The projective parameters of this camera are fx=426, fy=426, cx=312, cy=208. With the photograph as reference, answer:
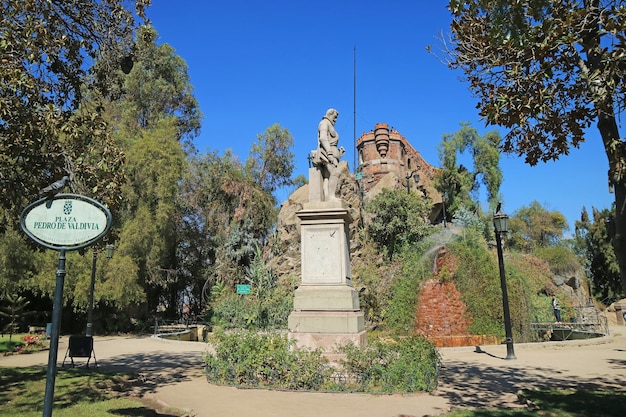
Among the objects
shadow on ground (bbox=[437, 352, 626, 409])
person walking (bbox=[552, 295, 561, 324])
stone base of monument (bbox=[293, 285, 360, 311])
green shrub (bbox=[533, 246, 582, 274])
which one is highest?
green shrub (bbox=[533, 246, 582, 274])

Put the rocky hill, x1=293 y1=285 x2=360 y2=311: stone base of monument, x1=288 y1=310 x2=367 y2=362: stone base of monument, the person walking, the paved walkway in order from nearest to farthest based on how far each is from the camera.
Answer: the paved walkway → x1=288 y1=310 x2=367 y2=362: stone base of monument → x1=293 y1=285 x2=360 y2=311: stone base of monument → the rocky hill → the person walking

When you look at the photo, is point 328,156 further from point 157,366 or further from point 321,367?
point 157,366

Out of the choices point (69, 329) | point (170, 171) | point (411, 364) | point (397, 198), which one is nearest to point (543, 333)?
point (397, 198)

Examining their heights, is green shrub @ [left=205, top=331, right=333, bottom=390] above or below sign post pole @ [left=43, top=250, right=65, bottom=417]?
below

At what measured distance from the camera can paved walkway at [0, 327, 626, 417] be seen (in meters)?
6.59

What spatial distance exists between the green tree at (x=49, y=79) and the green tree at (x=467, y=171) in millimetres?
30506

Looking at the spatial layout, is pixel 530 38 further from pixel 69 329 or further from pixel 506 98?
pixel 69 329

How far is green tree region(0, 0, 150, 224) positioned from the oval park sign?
423 centimetres

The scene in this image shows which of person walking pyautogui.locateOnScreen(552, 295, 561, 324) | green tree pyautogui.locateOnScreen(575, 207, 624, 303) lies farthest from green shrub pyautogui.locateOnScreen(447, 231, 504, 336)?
green tree pyautogui.locateOnScreen(575, 207, 624, 303)

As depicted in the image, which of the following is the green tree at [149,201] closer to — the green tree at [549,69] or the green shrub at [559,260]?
the green tree at [549,69]

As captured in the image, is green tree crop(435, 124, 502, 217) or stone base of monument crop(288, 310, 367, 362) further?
green tree crop(435, 124, 502, 217)

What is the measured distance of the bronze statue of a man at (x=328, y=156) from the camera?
32.9ft

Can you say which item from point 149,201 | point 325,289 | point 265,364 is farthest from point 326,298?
point 149,201

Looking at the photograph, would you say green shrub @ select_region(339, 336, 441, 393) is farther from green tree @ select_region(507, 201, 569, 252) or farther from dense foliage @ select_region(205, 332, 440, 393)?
green tree @ select_region(507, 201, 569, 252)
